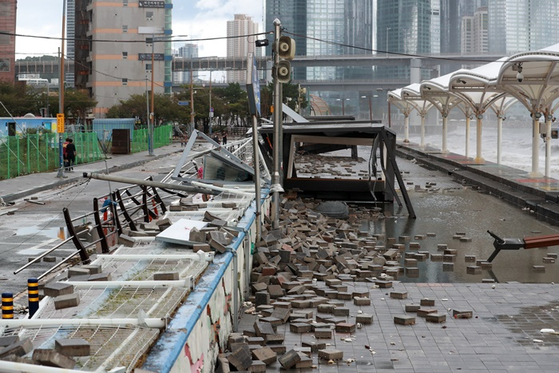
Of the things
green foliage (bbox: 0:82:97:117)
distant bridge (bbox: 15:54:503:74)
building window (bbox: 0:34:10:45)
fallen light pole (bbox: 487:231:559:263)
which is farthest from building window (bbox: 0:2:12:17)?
fallen light pole (bbox: 487:231:559:263)

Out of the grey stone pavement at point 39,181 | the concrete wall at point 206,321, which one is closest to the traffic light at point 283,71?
the concrete wall at point 206,321

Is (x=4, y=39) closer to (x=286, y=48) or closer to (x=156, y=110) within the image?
(x=156, y=110)

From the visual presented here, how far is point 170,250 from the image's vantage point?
861 cm

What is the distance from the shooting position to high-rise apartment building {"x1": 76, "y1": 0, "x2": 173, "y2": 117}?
10856cm

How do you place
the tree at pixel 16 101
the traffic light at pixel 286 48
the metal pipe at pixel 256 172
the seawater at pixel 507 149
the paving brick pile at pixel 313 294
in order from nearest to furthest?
the paving brick pile at pixel 313 294, the metal pipe at pixel 256 172, the traffic light at pixel 286 48, the seawater at pixel 507 149, the tree at pixel 16 101

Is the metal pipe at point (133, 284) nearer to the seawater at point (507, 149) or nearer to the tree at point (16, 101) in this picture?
the seawater at point (507, 149)

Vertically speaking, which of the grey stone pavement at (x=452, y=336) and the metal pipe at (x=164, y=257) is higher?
the metal pipe at (x=164, y=257)

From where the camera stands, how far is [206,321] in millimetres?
6531

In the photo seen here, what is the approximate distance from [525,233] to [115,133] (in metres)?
36.6

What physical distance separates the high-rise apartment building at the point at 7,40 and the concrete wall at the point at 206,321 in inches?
3070

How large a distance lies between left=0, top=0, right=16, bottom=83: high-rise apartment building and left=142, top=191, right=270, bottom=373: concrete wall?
77970mm

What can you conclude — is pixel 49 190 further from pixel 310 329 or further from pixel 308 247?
pixel 310 329

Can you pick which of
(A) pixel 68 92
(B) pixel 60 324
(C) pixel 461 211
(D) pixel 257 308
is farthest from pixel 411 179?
(A) pixel 68 92

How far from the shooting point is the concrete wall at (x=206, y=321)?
5.11 metres
